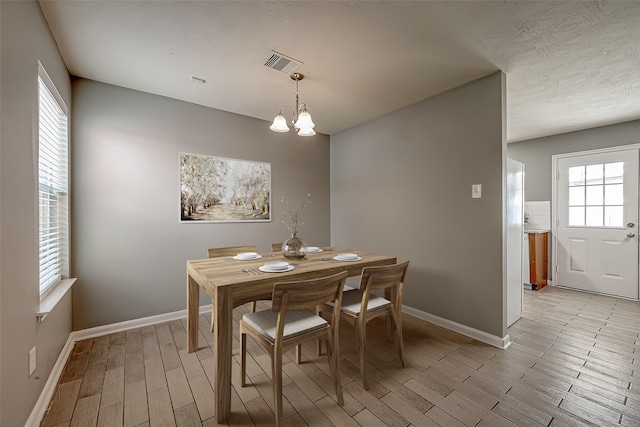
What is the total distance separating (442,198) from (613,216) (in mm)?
2984

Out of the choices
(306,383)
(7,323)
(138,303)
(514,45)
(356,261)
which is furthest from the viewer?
(138,303)

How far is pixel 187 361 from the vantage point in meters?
2.16

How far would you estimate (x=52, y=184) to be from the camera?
209 cm

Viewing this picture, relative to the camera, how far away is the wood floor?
157cm

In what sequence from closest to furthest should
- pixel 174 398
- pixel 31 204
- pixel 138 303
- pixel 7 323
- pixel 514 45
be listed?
1. pixel 7 323
2. pixel 31 204
3. pixel 174 398
4. pixel 514 45
5. pixel 138 303

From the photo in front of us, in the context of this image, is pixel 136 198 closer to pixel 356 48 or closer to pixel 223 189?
pixel 223 189

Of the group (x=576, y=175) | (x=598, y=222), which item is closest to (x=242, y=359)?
(x=598, y=222)

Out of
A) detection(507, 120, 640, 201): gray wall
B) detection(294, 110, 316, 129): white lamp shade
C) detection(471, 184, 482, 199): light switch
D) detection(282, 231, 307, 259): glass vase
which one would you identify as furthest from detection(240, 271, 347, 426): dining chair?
detection(507, 120, 640, 201): gray wall

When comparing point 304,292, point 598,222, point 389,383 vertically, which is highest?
point 598,222

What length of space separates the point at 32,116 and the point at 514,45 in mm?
3315

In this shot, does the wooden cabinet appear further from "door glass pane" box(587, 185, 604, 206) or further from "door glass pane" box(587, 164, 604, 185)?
"door glass pane" box(587, 164, 604, 185)

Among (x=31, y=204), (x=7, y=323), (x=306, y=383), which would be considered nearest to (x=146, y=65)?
(x=31, y=204)

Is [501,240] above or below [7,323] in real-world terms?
above

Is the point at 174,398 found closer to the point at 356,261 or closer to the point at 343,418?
the point at 343,418
